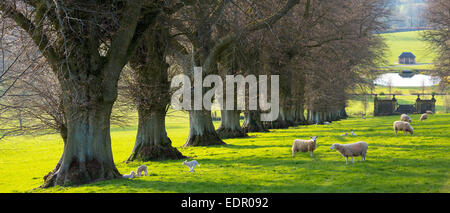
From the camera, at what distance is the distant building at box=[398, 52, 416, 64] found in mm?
184800

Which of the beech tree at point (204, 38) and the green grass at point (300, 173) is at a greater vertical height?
the beech tree at point (204, 38)

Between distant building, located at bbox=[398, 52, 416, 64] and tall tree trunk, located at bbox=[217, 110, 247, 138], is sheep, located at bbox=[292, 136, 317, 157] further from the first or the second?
distant building, located at bbox=[398, 52, 416, 64]

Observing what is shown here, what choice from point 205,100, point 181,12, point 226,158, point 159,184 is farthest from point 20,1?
point 205,100

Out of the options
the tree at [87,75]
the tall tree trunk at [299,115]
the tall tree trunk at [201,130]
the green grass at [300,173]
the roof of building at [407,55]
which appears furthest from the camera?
the roof of building at [407,55]

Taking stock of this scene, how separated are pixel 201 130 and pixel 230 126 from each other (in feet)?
21.9

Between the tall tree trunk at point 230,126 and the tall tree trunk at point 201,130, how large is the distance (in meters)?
5.66

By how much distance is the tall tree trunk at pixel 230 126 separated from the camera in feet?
112

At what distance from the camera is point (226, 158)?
21.3m

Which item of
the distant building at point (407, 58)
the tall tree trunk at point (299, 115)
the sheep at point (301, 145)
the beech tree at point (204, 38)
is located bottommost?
the sheep at point (301, 145)

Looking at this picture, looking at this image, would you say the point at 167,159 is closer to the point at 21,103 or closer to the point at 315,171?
the point at 21,103

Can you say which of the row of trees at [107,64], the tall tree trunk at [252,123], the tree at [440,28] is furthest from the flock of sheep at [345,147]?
the tree at [440,28]

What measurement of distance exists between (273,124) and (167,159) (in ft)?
85.1

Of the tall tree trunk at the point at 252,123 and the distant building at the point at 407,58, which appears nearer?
the tall tree trunk at the point at 252,123

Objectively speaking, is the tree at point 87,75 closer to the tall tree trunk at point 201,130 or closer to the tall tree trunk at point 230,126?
the tall tree trunk at point 201,130
